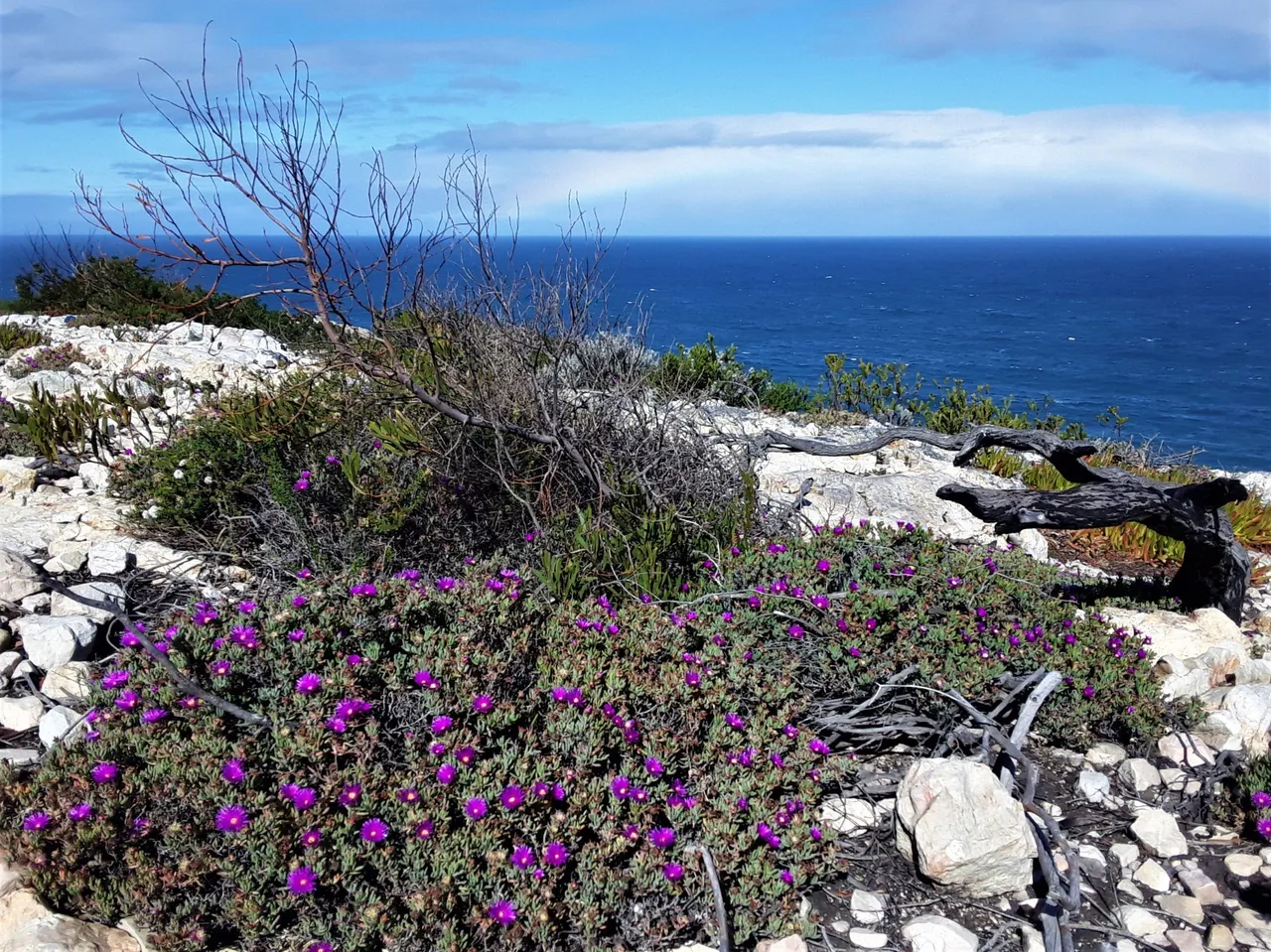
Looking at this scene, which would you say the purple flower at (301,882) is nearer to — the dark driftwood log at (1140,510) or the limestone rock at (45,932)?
the limestone rock at (45,932)

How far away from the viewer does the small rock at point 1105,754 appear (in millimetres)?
3877

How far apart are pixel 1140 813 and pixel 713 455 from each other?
312cm

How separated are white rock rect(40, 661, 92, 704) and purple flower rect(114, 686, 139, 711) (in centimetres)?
68

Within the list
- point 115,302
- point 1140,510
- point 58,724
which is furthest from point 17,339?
point 1140,510

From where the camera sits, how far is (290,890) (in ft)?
8.27

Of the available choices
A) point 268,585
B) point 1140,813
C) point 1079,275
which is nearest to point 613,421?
point 268,585

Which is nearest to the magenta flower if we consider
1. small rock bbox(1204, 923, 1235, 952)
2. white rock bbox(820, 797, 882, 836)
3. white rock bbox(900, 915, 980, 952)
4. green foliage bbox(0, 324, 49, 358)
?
white rock bbox(820, 797, 882, 836)

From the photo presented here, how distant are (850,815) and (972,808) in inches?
21.3

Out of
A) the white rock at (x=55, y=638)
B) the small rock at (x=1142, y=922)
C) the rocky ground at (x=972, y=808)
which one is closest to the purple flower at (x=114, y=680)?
the rocky ground at (x=972, y=808)

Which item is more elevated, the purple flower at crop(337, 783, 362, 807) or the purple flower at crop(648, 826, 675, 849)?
the purple flower at crop(337, 783, 362, 807)

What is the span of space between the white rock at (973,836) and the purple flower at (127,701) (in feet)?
9.08

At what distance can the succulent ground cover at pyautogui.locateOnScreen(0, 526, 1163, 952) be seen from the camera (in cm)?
257

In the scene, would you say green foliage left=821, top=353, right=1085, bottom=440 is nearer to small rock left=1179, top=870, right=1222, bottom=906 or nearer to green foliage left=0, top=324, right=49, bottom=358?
small rock left=1179, top=870, right=1222, bottom=906

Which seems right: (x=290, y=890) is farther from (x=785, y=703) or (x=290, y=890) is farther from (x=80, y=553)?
(x=80, y=553)
